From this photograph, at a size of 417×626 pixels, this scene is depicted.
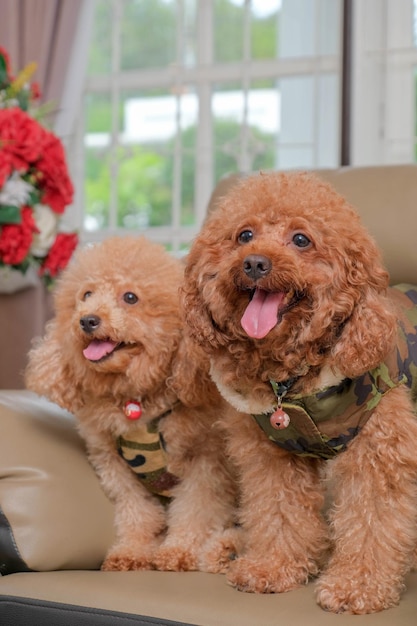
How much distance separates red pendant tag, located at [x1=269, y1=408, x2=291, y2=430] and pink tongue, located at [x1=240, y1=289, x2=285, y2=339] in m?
0.15

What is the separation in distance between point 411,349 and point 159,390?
0.46m

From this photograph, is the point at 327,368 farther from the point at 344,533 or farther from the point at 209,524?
the point at 209,524

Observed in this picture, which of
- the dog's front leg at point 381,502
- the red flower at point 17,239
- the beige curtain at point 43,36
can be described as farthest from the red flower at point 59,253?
the dog's front leg at point 381,502

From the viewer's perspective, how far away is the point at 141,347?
1615 millimetres

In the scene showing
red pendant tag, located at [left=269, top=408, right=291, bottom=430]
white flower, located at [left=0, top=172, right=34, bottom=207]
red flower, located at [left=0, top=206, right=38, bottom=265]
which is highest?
white flower, located at [left=0, top=172, right=34, bottom=207]

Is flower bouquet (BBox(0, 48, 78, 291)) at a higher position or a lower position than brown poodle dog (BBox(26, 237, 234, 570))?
higher

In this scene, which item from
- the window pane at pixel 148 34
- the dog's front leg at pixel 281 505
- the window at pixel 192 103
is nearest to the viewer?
the dog's front leg at pixel 281 505

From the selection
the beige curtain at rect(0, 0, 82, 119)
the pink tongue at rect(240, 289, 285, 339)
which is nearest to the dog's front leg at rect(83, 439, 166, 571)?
the pink tongue at rect(240, 289, 285, 339)

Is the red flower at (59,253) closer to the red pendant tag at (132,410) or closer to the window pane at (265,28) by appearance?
the red pendant tag at (132,410)

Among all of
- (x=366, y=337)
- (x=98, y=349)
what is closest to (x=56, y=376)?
(x=98, y=349)

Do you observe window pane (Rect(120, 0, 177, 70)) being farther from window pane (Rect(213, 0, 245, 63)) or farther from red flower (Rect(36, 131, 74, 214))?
red flower (Rect(36, 131, 74, 214))

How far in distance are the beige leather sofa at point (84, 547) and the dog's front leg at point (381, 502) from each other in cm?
5

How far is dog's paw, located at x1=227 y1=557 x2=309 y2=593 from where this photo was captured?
4.67ft

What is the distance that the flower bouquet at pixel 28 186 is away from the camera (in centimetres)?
225
